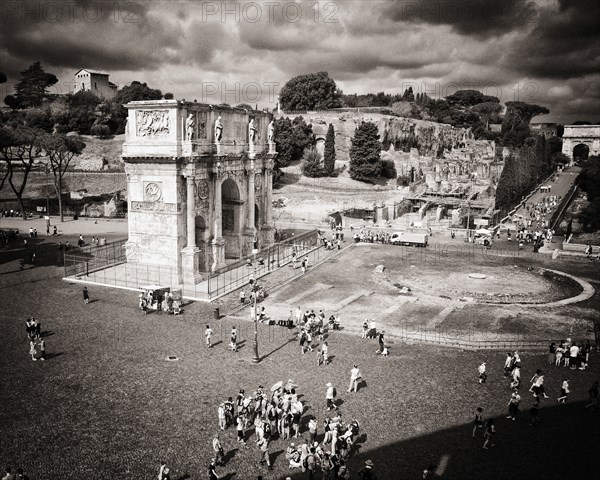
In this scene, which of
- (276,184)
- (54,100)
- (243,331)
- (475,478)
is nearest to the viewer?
(475,478)

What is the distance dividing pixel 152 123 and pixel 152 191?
14.2 feet

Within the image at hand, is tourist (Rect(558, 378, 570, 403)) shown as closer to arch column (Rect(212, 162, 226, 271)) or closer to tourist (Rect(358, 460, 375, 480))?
tourist (Rect(358, 460, 375, 480))

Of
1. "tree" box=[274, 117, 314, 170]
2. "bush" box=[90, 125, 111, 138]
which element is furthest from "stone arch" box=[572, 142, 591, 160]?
"bush" box=[90, 125, 111, 138]

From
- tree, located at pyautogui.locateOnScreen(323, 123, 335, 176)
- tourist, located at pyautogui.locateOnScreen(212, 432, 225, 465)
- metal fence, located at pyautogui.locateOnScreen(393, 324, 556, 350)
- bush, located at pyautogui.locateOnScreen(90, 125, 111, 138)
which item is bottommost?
metal fence, located at pyautogui.locateOnScreen(393, 324, 556, 350)

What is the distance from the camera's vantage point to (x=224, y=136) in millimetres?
39031

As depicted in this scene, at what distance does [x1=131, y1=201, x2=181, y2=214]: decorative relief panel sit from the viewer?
115 feet

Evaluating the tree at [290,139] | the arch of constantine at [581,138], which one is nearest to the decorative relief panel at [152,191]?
the tree at [290,139]

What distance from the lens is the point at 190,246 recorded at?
35344mm

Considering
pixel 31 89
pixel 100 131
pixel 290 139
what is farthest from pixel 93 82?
pixel 290 139

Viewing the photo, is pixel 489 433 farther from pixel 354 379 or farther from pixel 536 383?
pixel 354 379

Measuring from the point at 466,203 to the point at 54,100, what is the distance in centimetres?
7746

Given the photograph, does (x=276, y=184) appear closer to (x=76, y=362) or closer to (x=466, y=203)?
(x=466, y=203)

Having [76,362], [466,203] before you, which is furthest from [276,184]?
[76,362]

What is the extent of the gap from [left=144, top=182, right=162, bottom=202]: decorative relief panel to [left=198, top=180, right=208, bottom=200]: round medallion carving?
255 cm
